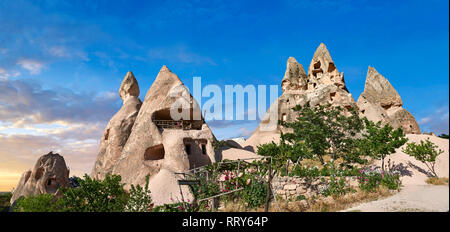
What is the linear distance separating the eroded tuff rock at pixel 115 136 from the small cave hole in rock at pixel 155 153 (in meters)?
5.53

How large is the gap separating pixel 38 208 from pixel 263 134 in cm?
3098

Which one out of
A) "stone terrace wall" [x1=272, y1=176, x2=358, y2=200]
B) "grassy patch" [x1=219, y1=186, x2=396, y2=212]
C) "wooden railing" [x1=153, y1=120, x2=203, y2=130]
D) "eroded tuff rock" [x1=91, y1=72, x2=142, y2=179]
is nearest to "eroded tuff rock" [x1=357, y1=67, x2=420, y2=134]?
"wooden railing" [x1=153, y1=120, x2=203, y2=130]

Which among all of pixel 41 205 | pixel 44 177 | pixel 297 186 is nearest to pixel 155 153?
pixel 44 177

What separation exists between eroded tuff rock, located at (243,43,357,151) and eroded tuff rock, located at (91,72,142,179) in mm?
14007

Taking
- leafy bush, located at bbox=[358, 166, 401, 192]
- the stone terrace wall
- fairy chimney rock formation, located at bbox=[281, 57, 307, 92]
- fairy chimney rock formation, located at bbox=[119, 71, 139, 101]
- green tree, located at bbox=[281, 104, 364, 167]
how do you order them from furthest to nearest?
1. fairy chimney rock formation, located at bbox=[281, 57, 307, 92]
2. fairy chimney rock formation, located at bbox=[119, 71, 139, 101]
3. green tree, located at bbox=[281, 104, 364, 167]
4. leafy bush, located at bbox=[358, 166, 401, 192]
5. the stone terrace wall

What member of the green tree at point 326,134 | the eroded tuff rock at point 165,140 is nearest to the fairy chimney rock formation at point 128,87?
the eroded tuff rock at point 165,140

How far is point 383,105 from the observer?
36.2 m

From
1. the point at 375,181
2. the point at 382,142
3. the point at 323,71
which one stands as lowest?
the point at 375,181

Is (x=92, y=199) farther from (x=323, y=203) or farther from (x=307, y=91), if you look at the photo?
(x=307, y=91)

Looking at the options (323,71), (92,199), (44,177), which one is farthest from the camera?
(323,71)

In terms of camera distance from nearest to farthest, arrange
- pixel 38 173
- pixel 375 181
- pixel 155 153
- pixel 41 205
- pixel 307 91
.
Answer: pixel 41 205 → pixel 375 181 → pixel 155 153 → pixel 38 173 → pixel 307 91

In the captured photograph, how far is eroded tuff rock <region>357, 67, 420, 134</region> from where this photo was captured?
31812mm

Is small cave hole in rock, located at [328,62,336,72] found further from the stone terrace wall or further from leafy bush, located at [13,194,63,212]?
leafy bush, located at [13,194,63,212]

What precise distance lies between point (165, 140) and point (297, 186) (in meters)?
10.7
